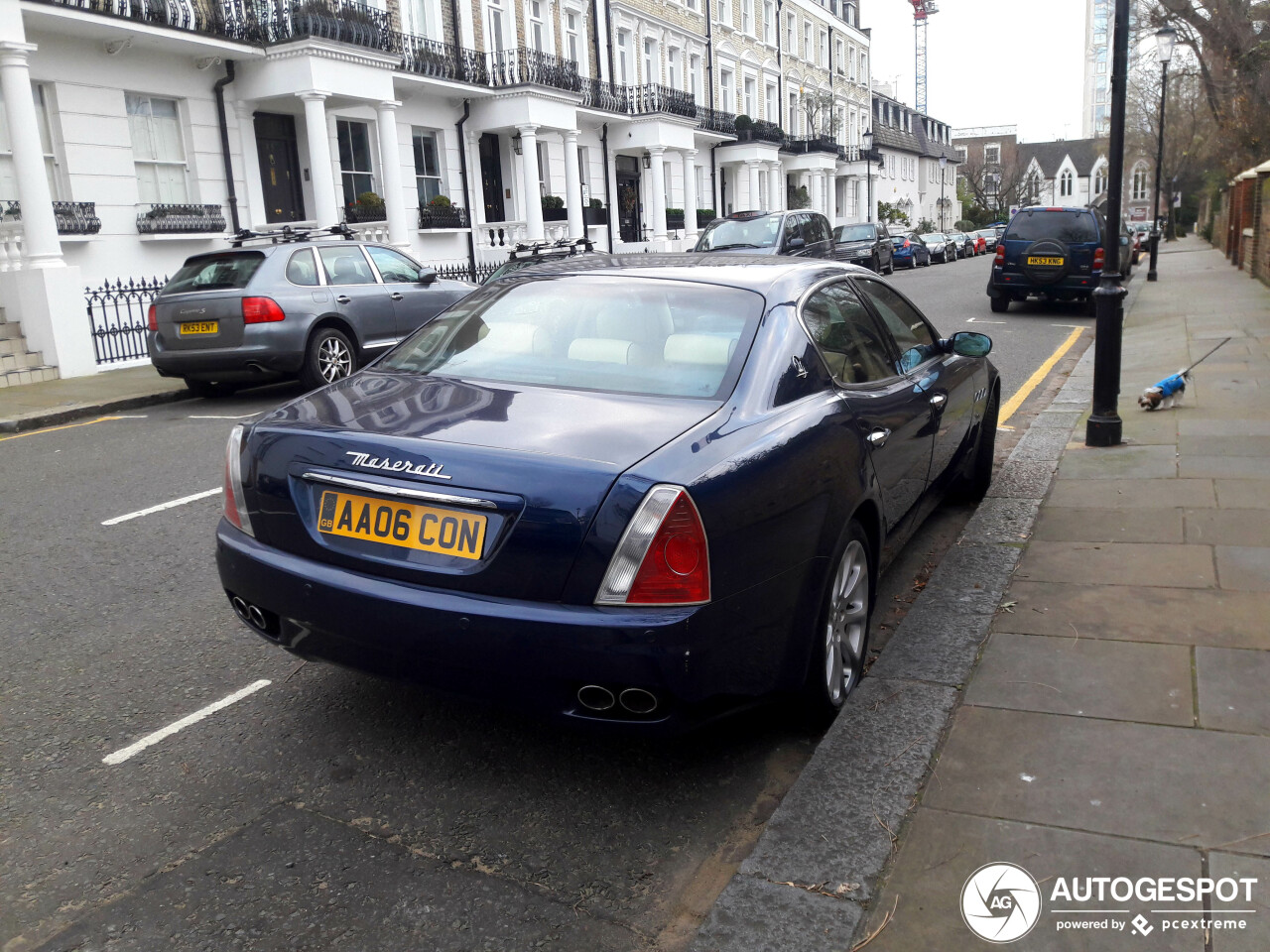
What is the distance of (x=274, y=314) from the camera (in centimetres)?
1055

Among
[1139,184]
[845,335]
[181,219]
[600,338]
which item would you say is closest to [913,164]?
[1139,184]

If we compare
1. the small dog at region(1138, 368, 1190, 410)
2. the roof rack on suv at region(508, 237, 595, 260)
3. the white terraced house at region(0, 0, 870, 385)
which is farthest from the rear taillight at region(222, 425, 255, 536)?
the white terraced house at region(0, 0, 870, 385)

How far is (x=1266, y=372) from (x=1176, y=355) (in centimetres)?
185

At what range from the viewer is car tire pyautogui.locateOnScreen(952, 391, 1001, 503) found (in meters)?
5.93

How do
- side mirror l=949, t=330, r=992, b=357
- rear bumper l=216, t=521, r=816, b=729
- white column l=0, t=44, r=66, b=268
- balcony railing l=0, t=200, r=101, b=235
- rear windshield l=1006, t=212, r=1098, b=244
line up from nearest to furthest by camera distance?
1. rear bumper l=216, t=521, r=816, b=729
2. side mirror l=949, t=330, r=992, b=357
3. white column l=0, t=44, r=66, b=268
4. balcony railing l=0, t=200, r=101, b=235
5. rear windshield l=1006, t=212, r=1098, b=244

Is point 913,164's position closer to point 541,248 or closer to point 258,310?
point 541,248

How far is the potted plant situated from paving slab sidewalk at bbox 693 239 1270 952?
23311mm

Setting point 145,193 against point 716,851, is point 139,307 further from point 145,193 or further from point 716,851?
point 716,851

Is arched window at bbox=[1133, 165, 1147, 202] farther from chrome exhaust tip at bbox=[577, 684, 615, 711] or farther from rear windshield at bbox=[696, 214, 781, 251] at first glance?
chrome exhaust tip at bbox=[577, 684, 615, 711]

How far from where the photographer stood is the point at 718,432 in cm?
300

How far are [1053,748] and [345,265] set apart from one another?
10021mm

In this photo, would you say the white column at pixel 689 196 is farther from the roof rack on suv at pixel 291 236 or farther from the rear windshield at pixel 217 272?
the rear windshield at pixel 217 272

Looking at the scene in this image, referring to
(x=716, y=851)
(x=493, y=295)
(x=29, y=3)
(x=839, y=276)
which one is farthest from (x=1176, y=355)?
(x=29, y=3)

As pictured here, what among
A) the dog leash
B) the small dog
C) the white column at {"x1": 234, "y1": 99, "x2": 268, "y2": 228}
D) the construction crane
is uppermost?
the construction crane
